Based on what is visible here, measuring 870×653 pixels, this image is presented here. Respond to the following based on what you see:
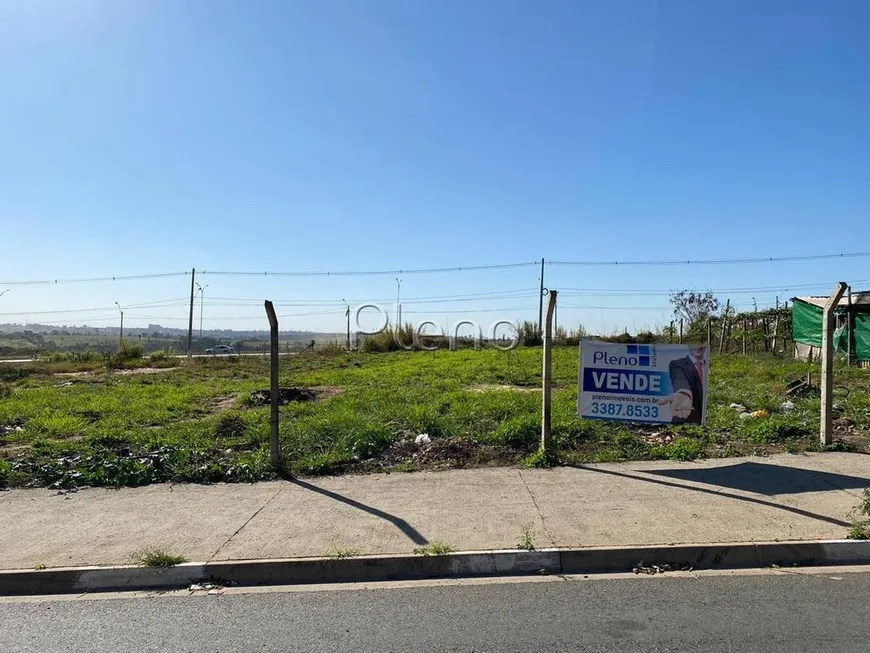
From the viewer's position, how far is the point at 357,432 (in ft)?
28.0

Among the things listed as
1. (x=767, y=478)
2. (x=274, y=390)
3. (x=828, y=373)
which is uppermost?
(x=828, y=373)

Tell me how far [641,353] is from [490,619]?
4779 mm

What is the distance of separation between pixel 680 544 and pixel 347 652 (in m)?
2.78

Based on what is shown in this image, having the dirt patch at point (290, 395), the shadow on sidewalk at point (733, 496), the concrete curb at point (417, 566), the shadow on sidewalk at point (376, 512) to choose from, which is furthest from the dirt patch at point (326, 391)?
the concrete curb at point (417, 566)

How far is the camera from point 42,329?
66.3m

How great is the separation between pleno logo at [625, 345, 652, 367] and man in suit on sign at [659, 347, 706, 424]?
0.96 feet

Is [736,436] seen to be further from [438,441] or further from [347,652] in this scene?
[347,652]

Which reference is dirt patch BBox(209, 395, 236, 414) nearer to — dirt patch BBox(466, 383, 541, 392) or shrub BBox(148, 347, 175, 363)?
dirt patch BBox(466, 383, 541, 392)

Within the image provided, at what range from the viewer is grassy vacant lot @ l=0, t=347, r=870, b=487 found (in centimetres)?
767

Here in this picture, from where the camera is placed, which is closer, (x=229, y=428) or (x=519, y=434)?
(x=519, y=434)

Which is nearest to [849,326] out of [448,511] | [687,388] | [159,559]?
[687,388]

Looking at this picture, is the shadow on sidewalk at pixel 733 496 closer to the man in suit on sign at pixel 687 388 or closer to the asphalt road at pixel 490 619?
the asphalt road at pixel 490 619

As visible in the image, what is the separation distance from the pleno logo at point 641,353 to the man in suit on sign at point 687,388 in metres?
0.29

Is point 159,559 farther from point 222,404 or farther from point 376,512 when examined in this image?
point 222,404
